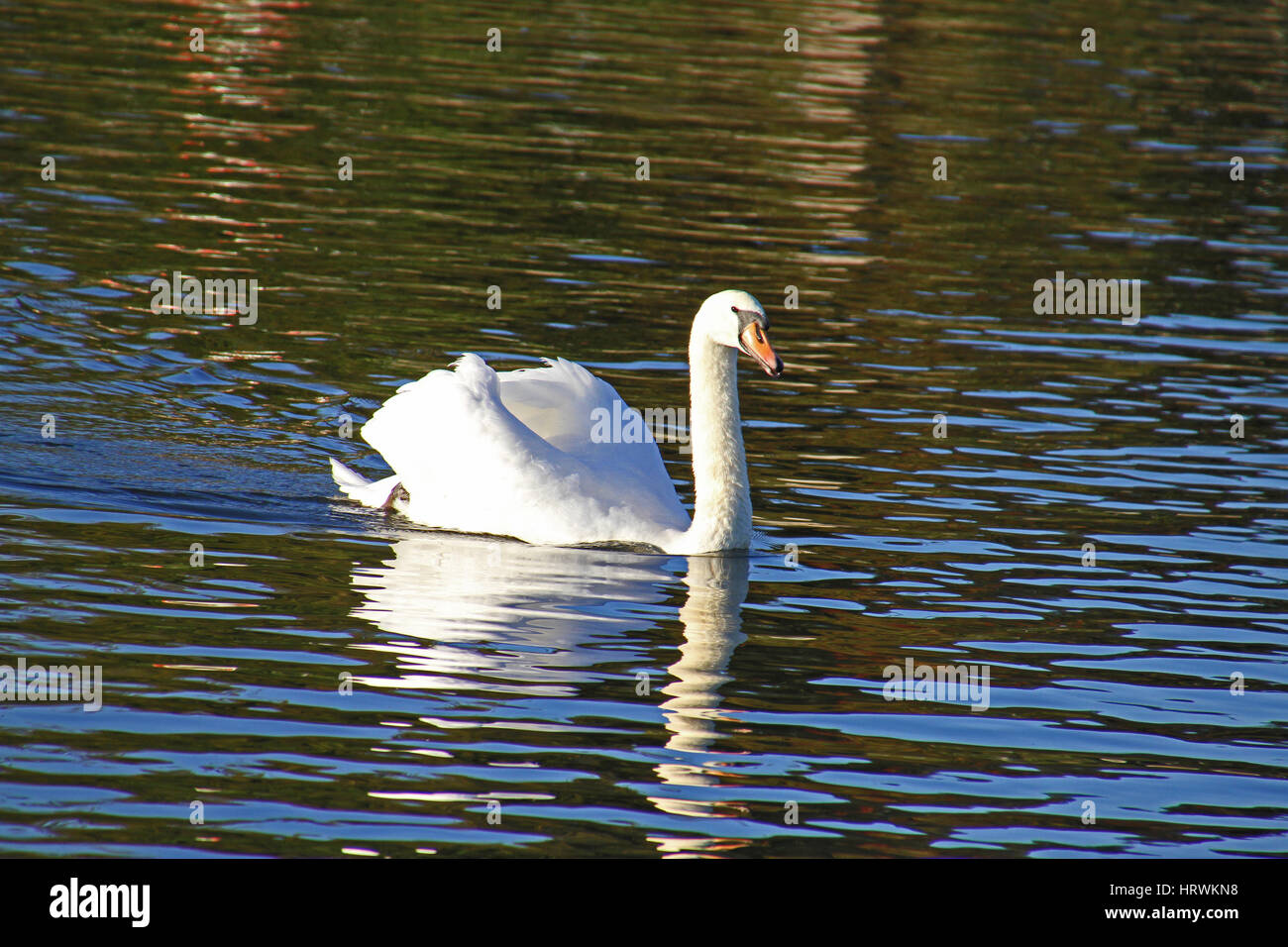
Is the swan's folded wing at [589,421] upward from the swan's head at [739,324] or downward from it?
downward

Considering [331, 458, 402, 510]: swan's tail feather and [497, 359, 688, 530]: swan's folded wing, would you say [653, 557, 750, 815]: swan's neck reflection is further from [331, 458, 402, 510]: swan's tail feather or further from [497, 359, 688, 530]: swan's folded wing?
[331, 458, 402, 510]: swan's tail feather

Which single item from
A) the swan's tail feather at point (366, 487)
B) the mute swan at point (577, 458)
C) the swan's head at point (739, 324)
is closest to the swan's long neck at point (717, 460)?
the mute swan at point (577, 458)

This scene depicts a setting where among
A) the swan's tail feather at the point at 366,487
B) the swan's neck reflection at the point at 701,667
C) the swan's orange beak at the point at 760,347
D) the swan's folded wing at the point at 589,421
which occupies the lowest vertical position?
the swan's neck reflection at the point at 701,667

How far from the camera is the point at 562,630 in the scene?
359 inches

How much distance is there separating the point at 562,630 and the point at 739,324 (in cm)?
224

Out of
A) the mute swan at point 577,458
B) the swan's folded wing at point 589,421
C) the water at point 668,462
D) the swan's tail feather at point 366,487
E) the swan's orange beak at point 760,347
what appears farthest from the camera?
the swan's tail feather at point 366,487

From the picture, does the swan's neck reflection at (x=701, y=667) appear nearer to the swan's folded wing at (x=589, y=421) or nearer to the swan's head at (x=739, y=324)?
the swan's folded wing at (x=589, y=421)

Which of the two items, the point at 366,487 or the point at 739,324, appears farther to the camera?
the point at 366,487

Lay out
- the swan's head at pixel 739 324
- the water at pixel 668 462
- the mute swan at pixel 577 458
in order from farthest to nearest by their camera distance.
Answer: the mute swan at pixel 577 458 < the swan's head at pixel 739 324 < the water at pixel 668 462

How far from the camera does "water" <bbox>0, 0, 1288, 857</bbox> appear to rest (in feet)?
24.2

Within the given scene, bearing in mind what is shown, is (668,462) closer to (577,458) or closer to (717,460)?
(577,458)

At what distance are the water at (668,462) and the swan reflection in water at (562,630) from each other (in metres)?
0.03

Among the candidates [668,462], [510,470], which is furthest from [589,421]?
[668,462]

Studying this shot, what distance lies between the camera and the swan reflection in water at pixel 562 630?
791 centimetres
